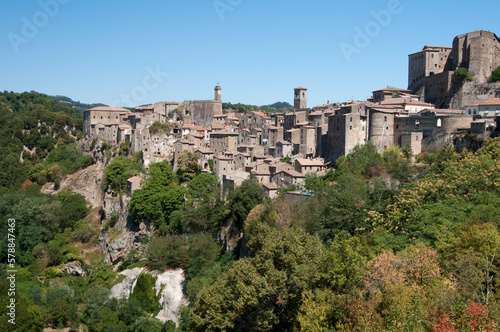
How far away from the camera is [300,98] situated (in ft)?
189

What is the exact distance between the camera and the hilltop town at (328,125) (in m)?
38.7

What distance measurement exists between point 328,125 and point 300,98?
1460cm

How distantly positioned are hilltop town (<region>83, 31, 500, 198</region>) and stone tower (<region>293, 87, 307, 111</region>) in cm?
9

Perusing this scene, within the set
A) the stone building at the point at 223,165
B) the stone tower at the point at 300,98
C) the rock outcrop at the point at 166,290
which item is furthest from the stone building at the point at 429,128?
the rock outcrop at the point at 166,290

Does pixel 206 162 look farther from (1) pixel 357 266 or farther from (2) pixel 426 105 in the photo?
A: (1) pixel 357 266

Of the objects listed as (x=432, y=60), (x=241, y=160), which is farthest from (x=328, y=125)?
(x=432, y=60)

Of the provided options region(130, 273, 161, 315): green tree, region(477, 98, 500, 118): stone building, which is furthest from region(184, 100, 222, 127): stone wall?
region(477, 98, 500, 118): stone building

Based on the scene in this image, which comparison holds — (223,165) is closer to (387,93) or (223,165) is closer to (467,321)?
(387,93)

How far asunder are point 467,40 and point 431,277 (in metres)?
38.1

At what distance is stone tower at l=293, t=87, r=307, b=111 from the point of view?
57.5 metres

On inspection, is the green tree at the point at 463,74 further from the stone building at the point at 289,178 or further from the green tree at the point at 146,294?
the green tree at the point at 146,294

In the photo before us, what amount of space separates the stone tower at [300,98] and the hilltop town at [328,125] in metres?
0.09

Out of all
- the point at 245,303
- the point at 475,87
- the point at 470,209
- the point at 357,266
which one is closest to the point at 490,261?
the point at 357,266

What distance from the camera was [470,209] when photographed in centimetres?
2291
